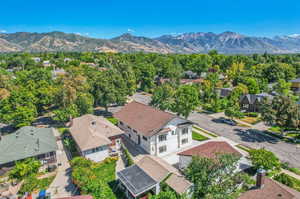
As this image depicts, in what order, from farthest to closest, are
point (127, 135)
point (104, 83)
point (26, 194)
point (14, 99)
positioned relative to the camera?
point (104, 83) → point (14, 99) → point (127, 135) → point (26, 194)

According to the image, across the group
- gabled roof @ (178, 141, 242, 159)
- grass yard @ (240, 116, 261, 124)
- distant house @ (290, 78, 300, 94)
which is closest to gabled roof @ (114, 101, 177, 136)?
gabled roof @ (178, 141, 242, 159)

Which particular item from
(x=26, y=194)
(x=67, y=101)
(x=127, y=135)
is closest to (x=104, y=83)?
(x=67, y=101)

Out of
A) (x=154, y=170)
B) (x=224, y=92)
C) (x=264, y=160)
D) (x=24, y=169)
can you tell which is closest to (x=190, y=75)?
(x=224, y=92)

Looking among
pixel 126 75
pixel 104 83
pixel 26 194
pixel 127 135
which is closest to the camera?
pixel 26 194

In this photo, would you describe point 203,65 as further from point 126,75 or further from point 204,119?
point 204,119

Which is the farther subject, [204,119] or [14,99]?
[204,119]

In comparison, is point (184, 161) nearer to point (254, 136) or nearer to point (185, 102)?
point (185, 102)

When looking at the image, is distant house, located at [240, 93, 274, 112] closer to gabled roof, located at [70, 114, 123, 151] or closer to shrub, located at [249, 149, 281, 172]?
shrub, located at [249, 149, 281, 172]
